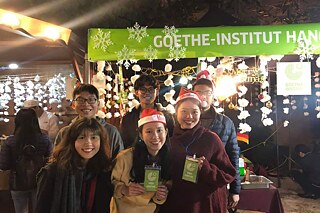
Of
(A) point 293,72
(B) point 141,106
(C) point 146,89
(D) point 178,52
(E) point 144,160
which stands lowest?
(E) point 144,160

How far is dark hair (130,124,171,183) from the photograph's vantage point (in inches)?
101

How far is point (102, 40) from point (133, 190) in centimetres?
247

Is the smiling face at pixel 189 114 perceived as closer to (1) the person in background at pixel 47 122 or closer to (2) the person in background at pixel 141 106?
(2) the person in background at pixel 141 106

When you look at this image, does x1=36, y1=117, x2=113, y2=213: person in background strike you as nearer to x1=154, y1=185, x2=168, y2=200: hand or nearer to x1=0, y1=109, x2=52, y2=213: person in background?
x1=154, y1=185, x2=168, y2=200: hand

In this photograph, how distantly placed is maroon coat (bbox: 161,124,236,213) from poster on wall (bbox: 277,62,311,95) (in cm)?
355

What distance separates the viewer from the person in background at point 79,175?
2.31 meters

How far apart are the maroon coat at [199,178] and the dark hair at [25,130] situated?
2.12 m

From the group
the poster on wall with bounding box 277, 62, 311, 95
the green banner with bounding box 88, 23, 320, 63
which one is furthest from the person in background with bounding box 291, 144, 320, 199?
the green banner with bounding box 88, 23, 320, 63

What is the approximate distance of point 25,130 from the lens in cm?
409

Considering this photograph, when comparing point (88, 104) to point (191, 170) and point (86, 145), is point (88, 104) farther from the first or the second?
point (191, 170)

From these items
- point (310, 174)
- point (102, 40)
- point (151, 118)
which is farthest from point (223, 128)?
point (310, 174)

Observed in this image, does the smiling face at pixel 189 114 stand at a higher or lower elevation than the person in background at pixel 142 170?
higher

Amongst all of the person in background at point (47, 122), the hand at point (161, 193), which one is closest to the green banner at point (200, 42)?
the hand at point (161, 193)

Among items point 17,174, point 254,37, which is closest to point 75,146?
point 17,174
